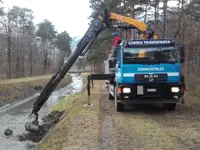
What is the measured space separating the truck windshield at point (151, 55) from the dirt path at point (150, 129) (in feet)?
6.93

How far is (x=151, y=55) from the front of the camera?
40.2 ft

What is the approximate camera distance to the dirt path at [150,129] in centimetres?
783

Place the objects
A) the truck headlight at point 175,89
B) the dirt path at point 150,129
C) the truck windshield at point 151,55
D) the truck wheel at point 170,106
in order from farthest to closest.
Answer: the truck wheel at point 170,106 < the truck windshield at point 151,55 < the truck headlight at point 175,89 < the dirt path at point 150,129

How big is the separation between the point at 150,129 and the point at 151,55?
3.72 metres

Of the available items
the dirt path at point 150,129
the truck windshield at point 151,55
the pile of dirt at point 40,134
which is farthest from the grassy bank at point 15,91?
the truck windshield at point 151,55

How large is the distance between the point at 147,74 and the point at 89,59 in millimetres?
38546

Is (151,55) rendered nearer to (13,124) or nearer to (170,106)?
(170,106)

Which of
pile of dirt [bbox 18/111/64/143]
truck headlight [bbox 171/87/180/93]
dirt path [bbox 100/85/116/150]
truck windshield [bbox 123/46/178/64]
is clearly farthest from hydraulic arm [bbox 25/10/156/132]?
truck headlight [bbox 171/87/180/93]

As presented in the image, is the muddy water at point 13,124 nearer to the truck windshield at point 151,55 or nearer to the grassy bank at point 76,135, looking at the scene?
the grassy bank at point 76,135

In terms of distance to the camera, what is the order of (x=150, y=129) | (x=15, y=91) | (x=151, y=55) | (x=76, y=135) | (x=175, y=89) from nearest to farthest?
(x=76, y=135)
(x=150, y=129)
(x=175, y=89)
(x=151, y=55)
(x=15, y=91)

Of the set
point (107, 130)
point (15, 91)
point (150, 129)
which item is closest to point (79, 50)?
point (107, 130)

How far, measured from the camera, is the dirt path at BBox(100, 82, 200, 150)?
783 centimetres

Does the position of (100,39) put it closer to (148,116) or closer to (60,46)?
(148,116)

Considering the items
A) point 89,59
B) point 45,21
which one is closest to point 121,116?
point 89,59
